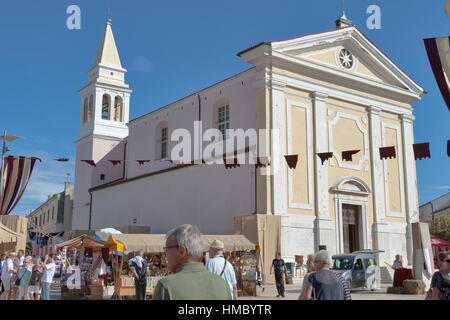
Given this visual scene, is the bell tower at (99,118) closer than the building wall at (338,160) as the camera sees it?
No

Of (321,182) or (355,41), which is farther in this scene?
(355,41)

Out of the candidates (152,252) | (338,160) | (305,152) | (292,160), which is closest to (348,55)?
(338,160)

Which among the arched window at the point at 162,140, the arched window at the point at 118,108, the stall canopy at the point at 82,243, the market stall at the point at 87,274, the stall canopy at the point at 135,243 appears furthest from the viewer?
the arched window at the point at 118,108

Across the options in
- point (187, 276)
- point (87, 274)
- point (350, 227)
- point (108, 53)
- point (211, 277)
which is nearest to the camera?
point (187, 276)

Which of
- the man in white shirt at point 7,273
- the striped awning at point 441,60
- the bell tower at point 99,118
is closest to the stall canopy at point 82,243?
the man in white shirt at point 7,273

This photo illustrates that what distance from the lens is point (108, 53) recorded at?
39.8 metres

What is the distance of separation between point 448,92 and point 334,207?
10.8 m

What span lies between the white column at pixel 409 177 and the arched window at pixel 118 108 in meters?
20.2

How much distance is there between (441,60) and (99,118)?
26757mm

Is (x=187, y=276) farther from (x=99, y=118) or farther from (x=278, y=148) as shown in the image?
(x=99, y=118)

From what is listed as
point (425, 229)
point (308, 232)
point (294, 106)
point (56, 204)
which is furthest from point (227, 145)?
point (56, 204)

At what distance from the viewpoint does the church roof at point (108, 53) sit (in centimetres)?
3925

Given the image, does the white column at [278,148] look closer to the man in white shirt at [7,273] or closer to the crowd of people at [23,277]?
the crowd of people at [23,277]
